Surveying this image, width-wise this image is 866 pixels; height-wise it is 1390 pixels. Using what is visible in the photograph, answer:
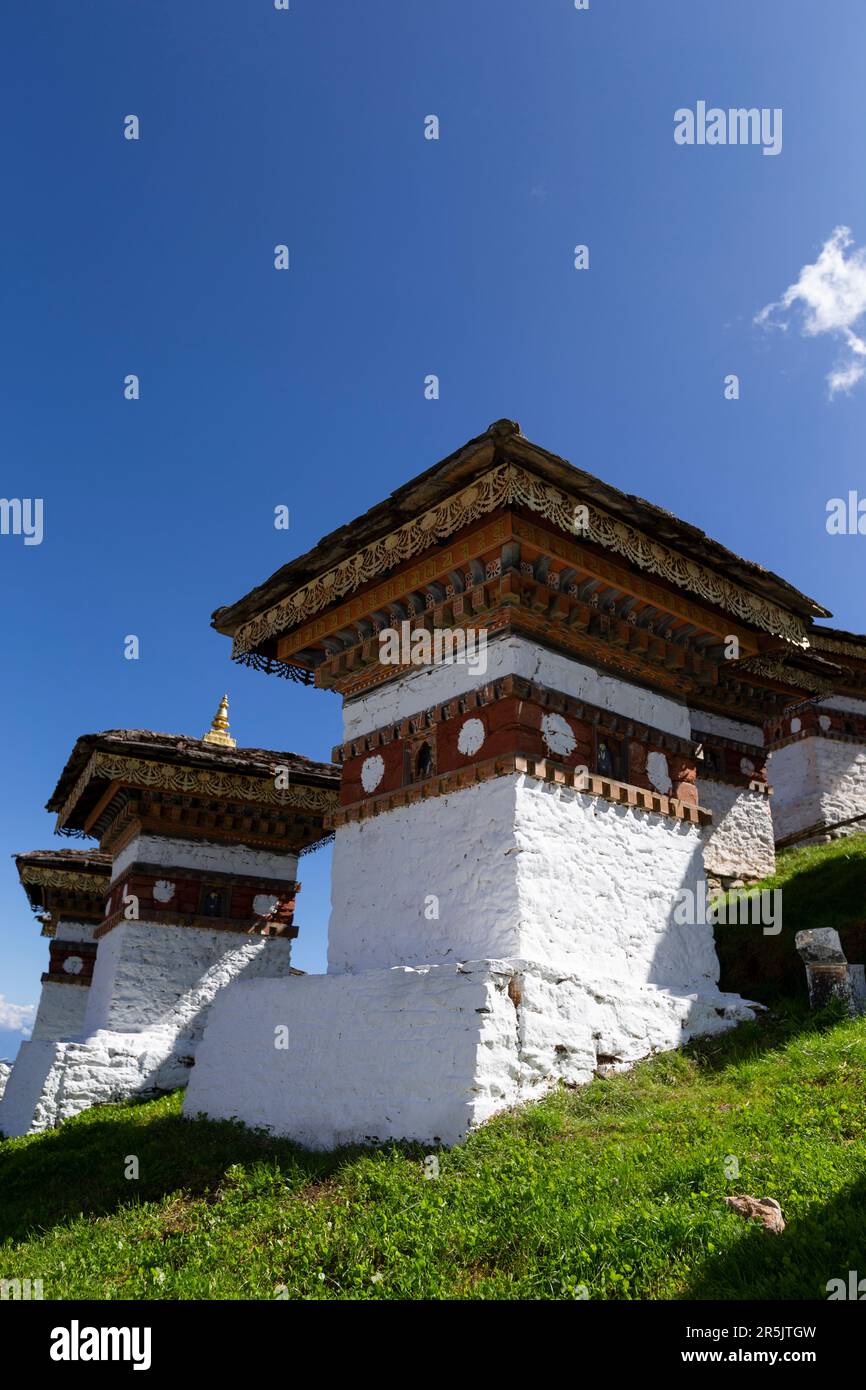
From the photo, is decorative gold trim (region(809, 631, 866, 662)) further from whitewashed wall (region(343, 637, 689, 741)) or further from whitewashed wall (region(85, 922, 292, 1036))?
whitewashed wall (region(85, 922, 292, 1036))

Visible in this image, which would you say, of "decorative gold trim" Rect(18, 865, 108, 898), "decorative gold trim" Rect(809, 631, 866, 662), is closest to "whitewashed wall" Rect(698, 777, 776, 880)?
"decorative gold trim" Rect(809, 631, 866, 662)

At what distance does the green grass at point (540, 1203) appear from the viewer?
161 inches

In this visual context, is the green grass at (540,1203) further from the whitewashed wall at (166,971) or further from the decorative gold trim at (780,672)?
the decorative gold trim at (780,672)

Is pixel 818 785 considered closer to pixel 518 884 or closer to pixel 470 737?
pixel 470 737

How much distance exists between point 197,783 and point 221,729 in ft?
10.7

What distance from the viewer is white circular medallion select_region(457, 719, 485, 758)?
8273 mm

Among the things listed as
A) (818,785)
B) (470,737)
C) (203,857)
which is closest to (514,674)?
(470,737)

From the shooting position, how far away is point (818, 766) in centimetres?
1895

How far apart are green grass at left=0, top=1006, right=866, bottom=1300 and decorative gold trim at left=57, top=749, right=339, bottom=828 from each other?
555cm

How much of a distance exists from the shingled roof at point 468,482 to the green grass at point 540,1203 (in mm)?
4396

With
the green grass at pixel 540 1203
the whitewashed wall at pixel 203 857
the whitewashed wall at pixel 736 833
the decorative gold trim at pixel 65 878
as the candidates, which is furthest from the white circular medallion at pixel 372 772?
the decorative gold trim at pixel 65 878

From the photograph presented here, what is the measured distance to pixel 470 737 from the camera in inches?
330
